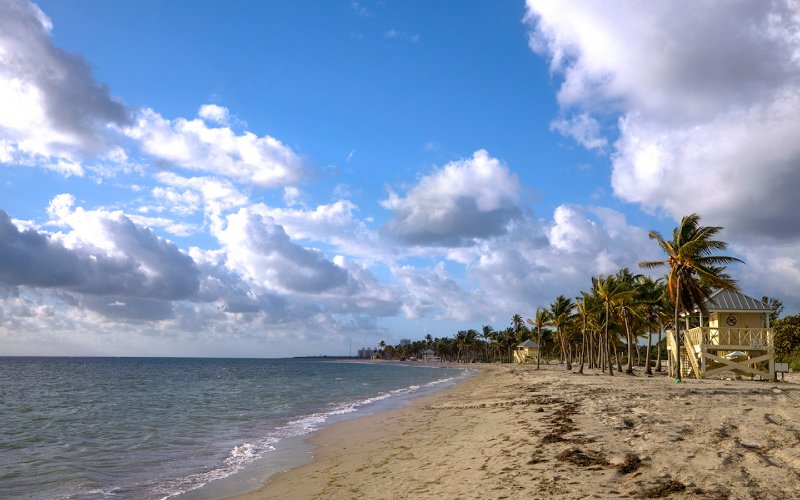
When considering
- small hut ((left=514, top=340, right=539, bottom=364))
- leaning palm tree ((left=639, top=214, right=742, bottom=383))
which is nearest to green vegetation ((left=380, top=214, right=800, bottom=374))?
leaning palm tree ((left=639, top=214, right=742, bottom=383))

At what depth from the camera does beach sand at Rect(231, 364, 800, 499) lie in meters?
8.04

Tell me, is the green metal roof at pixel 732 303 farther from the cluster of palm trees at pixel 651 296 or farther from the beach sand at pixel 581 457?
the beach sand at pixel 581 457

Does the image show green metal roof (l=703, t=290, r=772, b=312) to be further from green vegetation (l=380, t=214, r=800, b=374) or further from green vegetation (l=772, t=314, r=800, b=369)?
green vegetation (l=772, t=314, r=800, b=369)

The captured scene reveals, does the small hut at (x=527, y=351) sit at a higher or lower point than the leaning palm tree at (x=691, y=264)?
lower

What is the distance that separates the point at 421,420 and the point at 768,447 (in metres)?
13.9

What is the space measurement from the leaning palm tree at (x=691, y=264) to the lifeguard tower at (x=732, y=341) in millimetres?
1537

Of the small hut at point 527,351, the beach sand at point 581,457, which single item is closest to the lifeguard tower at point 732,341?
the beach sand at point 581,457

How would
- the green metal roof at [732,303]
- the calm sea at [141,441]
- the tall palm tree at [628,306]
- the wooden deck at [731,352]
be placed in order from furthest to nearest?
the tall palm tree at [628,306], the green metal roof at [732,303], the wooden deck at [731,352], the calm sea at [141,441]

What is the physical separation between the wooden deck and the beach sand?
1709 centimetres

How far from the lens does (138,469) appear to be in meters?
14.5

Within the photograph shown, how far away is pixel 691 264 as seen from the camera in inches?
1364

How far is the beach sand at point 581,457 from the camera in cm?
804

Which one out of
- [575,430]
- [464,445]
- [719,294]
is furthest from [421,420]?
[719,294]

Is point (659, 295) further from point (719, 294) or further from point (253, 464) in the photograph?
point (253, 464)
